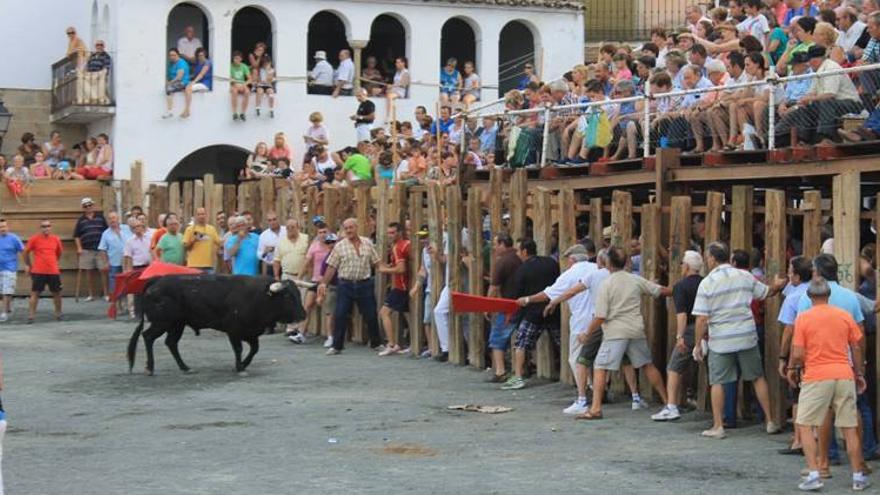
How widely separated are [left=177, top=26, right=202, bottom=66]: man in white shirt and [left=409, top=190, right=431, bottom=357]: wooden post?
1383cm

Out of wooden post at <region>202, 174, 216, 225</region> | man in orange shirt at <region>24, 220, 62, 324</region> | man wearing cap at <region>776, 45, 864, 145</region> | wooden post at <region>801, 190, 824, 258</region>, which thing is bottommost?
man in orange shirt at <region>24, 220, 62, 324</region>

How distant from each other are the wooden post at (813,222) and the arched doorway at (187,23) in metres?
23.4

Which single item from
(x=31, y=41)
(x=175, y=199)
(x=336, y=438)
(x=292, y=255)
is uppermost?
(x=31, y=41)

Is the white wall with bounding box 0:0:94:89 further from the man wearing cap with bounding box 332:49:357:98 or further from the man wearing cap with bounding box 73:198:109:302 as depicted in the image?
the man wearing cap with bounding box 73:198:109:302

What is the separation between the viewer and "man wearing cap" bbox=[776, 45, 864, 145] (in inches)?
661

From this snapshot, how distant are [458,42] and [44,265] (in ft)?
45.9

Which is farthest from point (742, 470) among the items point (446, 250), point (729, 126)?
point (446, 250)

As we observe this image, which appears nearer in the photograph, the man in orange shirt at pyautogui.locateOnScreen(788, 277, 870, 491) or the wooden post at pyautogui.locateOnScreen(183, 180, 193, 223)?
the man in orange shirt at pyautogui.locateOnScreen(788, 277, 870, 491)

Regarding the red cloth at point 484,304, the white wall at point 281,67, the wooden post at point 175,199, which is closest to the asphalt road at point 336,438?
the red cloth at point 484,304

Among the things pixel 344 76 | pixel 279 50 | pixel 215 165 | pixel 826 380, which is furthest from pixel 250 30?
pixel 826 380

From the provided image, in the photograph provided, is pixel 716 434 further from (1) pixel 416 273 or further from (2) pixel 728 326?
(1) pixel 416 273

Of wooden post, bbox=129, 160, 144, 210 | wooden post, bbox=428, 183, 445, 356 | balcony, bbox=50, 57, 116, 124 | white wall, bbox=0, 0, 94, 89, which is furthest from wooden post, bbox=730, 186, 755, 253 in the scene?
white wall, bbox=0, 0, 94, 89

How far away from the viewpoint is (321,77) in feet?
123

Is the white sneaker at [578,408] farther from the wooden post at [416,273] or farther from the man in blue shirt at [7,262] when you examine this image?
the man in blue shirt at [7,262]
